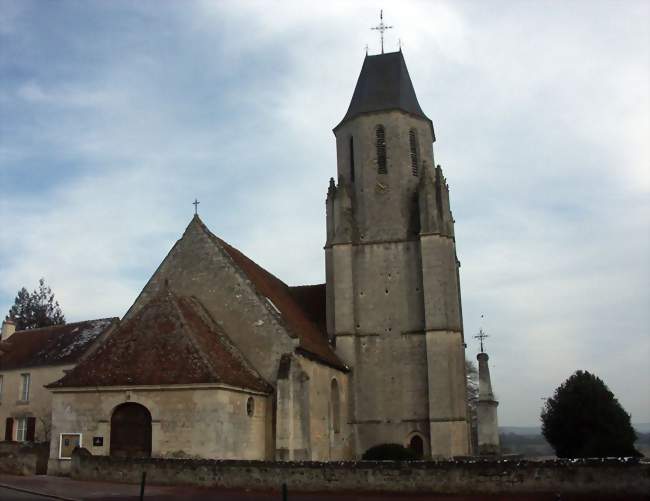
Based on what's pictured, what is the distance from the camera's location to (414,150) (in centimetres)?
3309

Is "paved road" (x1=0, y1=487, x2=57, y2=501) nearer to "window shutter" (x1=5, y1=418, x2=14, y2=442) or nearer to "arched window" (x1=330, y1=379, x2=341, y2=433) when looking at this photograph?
"arched window" (x1=330, y1=379, x2=341, y2=433)

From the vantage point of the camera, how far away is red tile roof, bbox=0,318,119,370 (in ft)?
117

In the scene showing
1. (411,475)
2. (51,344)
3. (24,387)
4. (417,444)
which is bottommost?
(411,475)

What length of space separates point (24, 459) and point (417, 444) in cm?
1562

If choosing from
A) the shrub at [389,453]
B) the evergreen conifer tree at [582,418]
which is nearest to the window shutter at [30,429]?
the shrub at [389,453]

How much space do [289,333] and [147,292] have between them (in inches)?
252

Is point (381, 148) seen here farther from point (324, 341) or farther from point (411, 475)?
point (411, 475)

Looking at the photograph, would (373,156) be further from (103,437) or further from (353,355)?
(103,437)

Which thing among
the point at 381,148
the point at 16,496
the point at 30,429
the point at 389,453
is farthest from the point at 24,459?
the point at 381,148

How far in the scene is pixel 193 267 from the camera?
2616cm

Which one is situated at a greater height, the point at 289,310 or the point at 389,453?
the point at 289,310

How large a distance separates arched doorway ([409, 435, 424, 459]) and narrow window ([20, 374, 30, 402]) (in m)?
20.8

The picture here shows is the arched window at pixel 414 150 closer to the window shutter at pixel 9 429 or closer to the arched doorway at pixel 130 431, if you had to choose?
the arched doorway at pixel 130 431

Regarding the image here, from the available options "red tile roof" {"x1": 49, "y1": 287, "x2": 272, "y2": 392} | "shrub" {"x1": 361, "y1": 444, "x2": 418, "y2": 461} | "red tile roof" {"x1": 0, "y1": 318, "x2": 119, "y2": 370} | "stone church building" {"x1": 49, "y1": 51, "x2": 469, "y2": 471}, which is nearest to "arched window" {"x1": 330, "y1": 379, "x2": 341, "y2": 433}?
"stone church building" {"x1": 49, "y1": 51, "x2": 469, "y2": 471}
